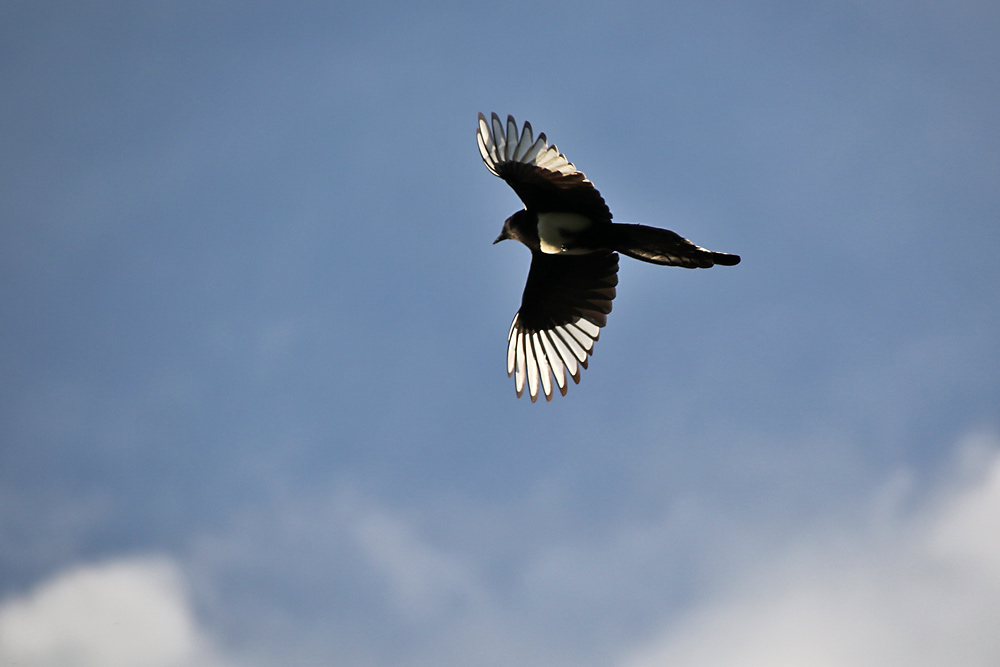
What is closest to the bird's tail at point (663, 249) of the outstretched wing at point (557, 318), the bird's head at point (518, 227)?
the outstretched wing at point (557, 318)

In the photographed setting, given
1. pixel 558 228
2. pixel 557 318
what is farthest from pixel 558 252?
pixel 557 318

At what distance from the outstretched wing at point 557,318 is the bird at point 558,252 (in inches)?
0.4

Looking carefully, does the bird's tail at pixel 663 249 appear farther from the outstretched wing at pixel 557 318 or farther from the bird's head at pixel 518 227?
the bird's head at pixel 518 227

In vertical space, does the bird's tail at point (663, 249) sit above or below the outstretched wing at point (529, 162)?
below

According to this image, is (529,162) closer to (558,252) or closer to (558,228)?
(558,228)

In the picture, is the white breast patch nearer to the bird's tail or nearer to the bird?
the bird

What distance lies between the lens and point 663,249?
810 cm

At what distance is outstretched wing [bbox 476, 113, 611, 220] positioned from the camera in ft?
26.1

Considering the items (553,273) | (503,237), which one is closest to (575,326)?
(553,273)

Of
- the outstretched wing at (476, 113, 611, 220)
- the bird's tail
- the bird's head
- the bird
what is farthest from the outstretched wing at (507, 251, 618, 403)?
the outstretched wing at (476, 113, 611, 220)

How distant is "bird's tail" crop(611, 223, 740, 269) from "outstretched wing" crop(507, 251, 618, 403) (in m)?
0.73

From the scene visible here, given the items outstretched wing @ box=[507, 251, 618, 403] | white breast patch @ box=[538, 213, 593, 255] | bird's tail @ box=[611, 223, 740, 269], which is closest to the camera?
bird's tail @ box=[611, 223, 740, 269]

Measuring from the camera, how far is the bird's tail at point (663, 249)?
7938mm

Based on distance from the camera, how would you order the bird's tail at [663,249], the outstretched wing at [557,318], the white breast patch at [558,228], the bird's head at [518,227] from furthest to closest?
the outstretched wing at [557,318] < the bird's head at [518,227] < the white breast patch at [558,228] < the bird's tail at [663,249]
